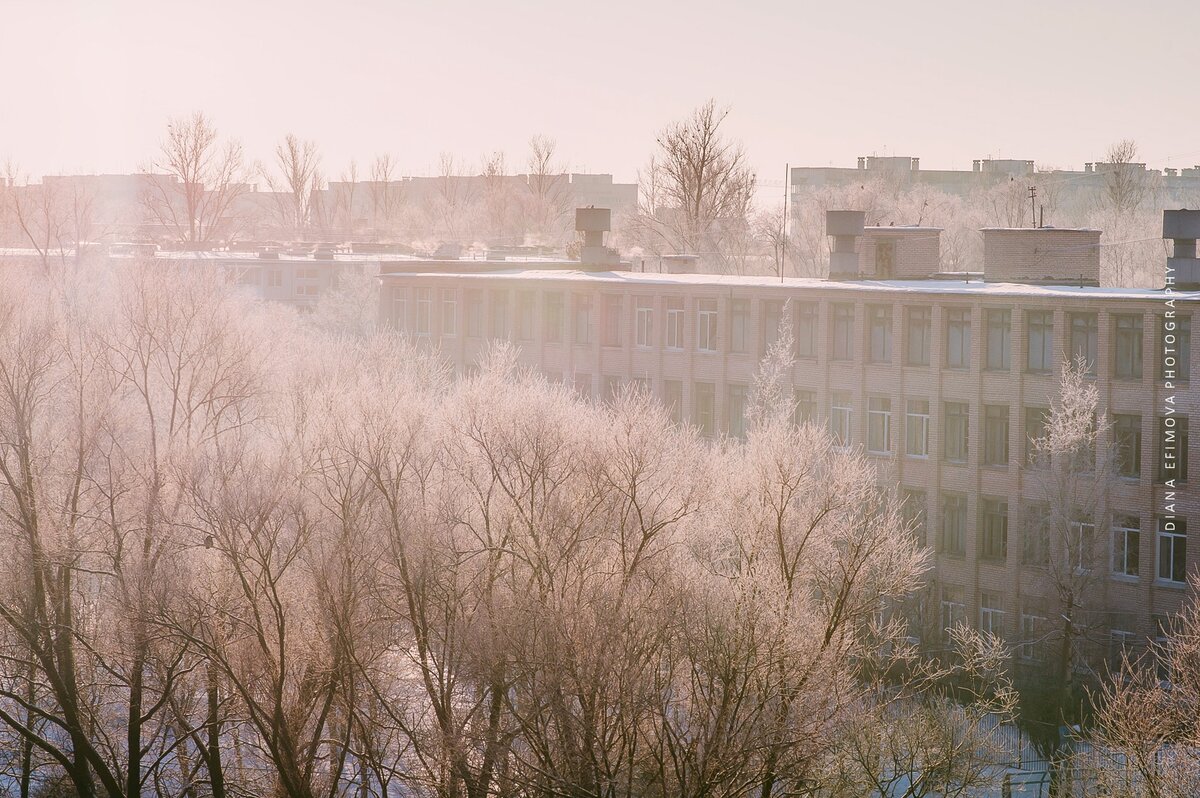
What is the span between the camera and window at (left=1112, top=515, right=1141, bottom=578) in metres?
39.0

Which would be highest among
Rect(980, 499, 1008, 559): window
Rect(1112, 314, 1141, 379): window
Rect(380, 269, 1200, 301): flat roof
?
Rect(380, 269, 1200, 301): flat roof

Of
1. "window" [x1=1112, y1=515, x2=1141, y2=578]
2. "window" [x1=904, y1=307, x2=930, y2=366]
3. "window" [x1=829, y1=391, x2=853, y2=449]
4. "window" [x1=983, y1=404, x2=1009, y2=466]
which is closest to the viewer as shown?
"window" [x1=1112, y1=515, x2=1141, y2=578]

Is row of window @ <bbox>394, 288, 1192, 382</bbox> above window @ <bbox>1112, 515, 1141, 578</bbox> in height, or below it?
above

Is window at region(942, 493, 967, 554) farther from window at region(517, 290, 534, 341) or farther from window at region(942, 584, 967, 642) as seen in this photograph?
window at region(517, 290, 534, 341)

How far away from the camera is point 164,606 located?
2631 cm

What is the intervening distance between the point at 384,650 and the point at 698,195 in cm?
5887

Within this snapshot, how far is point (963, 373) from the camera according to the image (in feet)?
139

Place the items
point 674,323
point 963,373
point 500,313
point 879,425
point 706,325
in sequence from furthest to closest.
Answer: point 500,313 → point 674,323 → point 706,325 → point 879,425 → point 963,373

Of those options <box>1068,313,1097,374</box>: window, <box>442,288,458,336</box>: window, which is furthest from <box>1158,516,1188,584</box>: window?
<box>442,288,458,336</box>: window

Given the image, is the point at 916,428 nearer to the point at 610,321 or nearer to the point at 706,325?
the point at 706,325

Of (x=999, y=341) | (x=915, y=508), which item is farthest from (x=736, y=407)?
(x=999, y=341)

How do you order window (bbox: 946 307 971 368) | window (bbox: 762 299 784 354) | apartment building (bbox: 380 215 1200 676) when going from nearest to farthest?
apartment building (bbox: 380 215 1200 676) < window (bbox: 946 307 971 368) < window (bbox: 762 299 784 354)

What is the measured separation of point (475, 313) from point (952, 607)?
23.5 metres

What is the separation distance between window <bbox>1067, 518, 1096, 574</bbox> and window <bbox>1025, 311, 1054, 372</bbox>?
4982 mm
